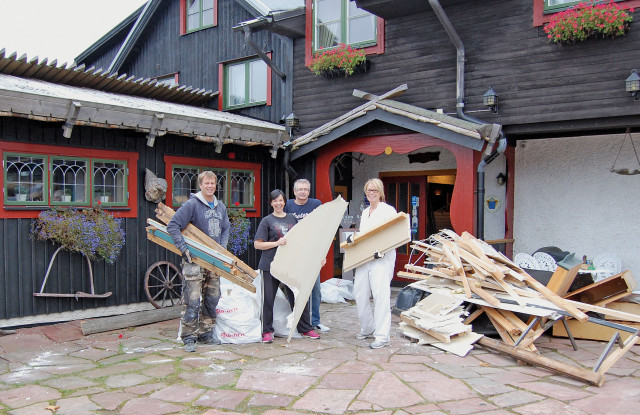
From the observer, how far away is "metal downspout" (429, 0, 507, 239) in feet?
23.6

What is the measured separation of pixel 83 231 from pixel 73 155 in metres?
1.03

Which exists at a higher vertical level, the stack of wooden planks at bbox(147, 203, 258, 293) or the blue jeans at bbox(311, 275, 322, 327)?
the stack of wooden planks at bbox(147, 203, 258, 293)

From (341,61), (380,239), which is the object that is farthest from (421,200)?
(380,239)

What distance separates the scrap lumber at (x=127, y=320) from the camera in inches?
229

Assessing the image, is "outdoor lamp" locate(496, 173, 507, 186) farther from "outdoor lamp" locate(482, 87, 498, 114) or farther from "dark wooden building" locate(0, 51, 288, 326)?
"dark wooden building" locate(0, 51, 288, 326)

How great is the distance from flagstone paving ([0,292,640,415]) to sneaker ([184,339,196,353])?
0.23ft

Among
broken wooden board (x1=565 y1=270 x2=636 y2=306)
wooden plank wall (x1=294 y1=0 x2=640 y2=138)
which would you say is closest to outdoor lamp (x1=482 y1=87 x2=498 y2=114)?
wooden plank wall (x1=294 y1=0 x2=640 y2=138)

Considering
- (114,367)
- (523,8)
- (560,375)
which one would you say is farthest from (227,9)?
(560,375)

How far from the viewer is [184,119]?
7188 millimetres

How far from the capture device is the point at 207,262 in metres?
5.15

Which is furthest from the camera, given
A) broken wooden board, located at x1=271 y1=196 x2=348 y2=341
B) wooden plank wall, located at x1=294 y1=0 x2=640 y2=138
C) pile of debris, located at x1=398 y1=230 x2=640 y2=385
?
wooden plank wall, located at x1=294 y1=0 x2=640 y2=138

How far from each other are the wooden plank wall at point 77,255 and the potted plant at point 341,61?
232 centimetres

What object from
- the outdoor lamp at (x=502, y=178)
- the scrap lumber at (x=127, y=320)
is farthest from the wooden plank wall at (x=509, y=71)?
the scrap lumber at (x=127, y=320)

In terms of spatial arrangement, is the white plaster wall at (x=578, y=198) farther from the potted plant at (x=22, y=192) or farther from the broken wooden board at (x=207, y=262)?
the potted plant at (x=22, y=192)
